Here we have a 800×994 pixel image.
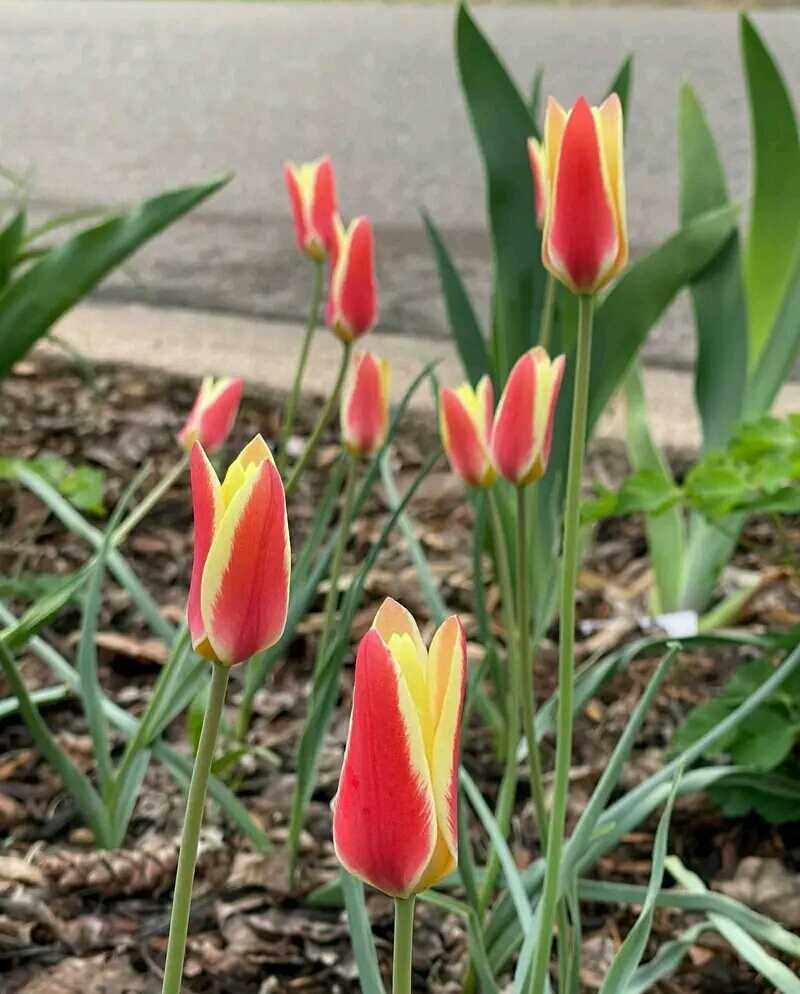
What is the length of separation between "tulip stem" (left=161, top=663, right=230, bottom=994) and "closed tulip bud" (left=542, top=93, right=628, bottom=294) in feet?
0.92

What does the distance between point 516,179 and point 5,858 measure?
840mm

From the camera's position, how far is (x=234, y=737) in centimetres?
122

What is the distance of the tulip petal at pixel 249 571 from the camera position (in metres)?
0.47

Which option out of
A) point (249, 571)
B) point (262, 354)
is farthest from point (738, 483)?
point (262, 354)

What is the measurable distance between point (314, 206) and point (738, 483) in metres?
0.47

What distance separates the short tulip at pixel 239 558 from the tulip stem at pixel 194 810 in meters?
0.01

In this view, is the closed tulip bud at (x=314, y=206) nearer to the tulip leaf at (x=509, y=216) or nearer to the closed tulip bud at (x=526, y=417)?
the tulip leaf at (x=509, y=216)

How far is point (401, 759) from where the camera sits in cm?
42

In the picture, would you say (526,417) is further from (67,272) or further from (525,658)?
(67,272)

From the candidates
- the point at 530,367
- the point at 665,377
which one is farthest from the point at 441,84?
the point at 530,367

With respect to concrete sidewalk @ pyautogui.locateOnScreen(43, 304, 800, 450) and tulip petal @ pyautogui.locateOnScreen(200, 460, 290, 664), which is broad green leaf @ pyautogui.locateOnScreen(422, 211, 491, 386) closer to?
concrete sidewalk @ pyautogui.locateOnScreen(43, 304, 800, 450)

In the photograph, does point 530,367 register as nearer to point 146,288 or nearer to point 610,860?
point 610,860

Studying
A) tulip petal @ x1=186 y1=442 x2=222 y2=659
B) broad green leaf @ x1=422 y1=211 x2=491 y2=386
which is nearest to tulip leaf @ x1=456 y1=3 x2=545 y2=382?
broad green leaf @ x1=422 y1=211 x2=491 y2=386

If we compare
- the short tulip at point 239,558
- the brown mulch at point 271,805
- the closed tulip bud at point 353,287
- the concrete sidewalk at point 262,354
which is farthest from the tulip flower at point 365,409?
the concrete sidewalk at point 262,354
